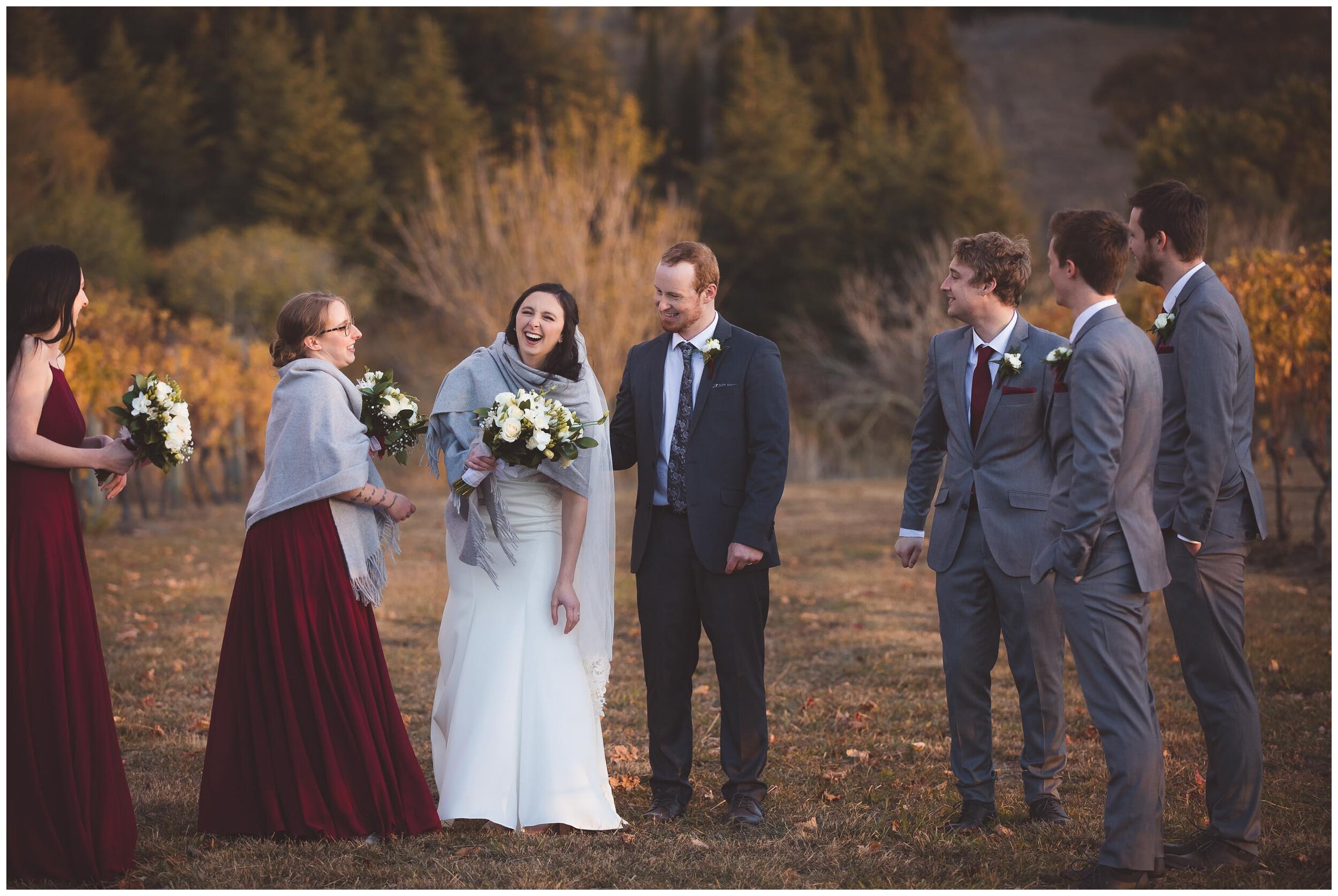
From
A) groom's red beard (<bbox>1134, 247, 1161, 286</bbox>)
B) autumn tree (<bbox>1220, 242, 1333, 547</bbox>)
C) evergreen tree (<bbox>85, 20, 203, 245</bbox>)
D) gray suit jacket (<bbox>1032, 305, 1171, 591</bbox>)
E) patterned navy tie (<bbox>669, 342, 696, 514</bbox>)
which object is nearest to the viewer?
gray suit jacket (<bbox>1032, 305, 1171, 591</bbox>)

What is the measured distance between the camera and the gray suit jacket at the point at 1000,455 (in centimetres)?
427

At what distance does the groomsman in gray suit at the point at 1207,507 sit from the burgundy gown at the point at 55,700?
3.61 metres

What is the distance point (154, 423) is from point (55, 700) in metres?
0.97

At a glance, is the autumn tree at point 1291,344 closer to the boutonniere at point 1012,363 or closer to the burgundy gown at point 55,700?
the boutonniere at point 1012,363

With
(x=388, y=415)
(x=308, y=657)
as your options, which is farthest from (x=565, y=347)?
(x=308, y=657)

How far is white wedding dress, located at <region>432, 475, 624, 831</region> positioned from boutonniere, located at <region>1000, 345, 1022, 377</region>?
1.79m

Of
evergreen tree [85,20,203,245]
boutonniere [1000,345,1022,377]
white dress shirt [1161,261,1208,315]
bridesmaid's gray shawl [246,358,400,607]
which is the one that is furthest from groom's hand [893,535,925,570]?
evergreen tree [85,20,203,245]

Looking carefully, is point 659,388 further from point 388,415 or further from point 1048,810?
point 1048,810

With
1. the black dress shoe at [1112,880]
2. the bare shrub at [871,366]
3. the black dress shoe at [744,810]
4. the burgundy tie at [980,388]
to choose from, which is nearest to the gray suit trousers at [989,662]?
the burgundy tie at [980,388]

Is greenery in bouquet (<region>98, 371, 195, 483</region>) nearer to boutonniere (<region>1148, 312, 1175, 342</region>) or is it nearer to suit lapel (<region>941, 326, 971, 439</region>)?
suit lapel (<region>941, 326, 971, 439</region>)

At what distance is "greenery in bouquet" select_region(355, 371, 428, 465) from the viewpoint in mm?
4402

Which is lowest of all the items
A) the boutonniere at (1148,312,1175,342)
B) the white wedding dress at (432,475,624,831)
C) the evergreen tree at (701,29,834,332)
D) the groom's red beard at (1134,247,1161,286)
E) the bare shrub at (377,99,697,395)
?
the white wedding dress at (432,475,624,831)

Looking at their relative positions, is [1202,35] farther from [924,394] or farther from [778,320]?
[924,394]

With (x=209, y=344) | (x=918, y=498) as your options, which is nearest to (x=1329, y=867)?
(x=918, y=498)
